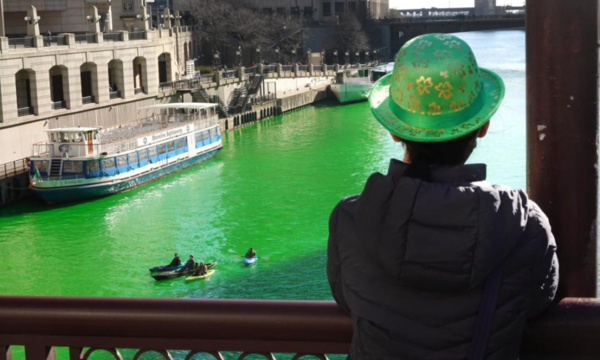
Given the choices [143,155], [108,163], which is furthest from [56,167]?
[143,155]

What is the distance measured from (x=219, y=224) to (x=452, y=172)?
2420cm

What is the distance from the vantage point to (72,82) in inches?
1505

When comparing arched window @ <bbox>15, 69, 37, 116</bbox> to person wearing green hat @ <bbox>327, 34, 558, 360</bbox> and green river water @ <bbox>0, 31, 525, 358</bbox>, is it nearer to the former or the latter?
green river water @ <bbox>0, 31, 525, 358</bbox>

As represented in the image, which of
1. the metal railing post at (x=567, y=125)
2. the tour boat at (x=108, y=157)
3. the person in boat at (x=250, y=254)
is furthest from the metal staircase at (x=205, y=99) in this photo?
the metal railing post at (x=567, y=125)

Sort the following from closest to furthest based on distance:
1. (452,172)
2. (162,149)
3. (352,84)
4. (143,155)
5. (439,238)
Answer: (439,238)
(452,172)
(143,155)
(162,149)
(352,84)

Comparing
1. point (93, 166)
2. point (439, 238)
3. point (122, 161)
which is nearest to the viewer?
point (439, 238)

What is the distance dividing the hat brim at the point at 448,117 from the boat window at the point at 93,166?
2889 centimetres

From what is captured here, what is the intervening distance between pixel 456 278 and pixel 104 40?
1600 inches

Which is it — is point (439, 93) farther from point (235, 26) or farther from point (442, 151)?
point (235, 26)

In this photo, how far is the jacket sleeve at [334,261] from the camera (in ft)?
7.66

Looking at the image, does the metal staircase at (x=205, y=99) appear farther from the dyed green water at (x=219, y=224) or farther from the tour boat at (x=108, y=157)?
the tour boat at (x=108, y=157)

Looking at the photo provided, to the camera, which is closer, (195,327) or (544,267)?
(544,267)

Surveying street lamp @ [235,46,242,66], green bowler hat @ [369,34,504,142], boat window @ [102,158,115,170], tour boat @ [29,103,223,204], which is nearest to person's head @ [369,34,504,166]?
green bowler hat @ [369,34,504,142]

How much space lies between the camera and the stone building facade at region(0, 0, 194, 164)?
34.1 metres
